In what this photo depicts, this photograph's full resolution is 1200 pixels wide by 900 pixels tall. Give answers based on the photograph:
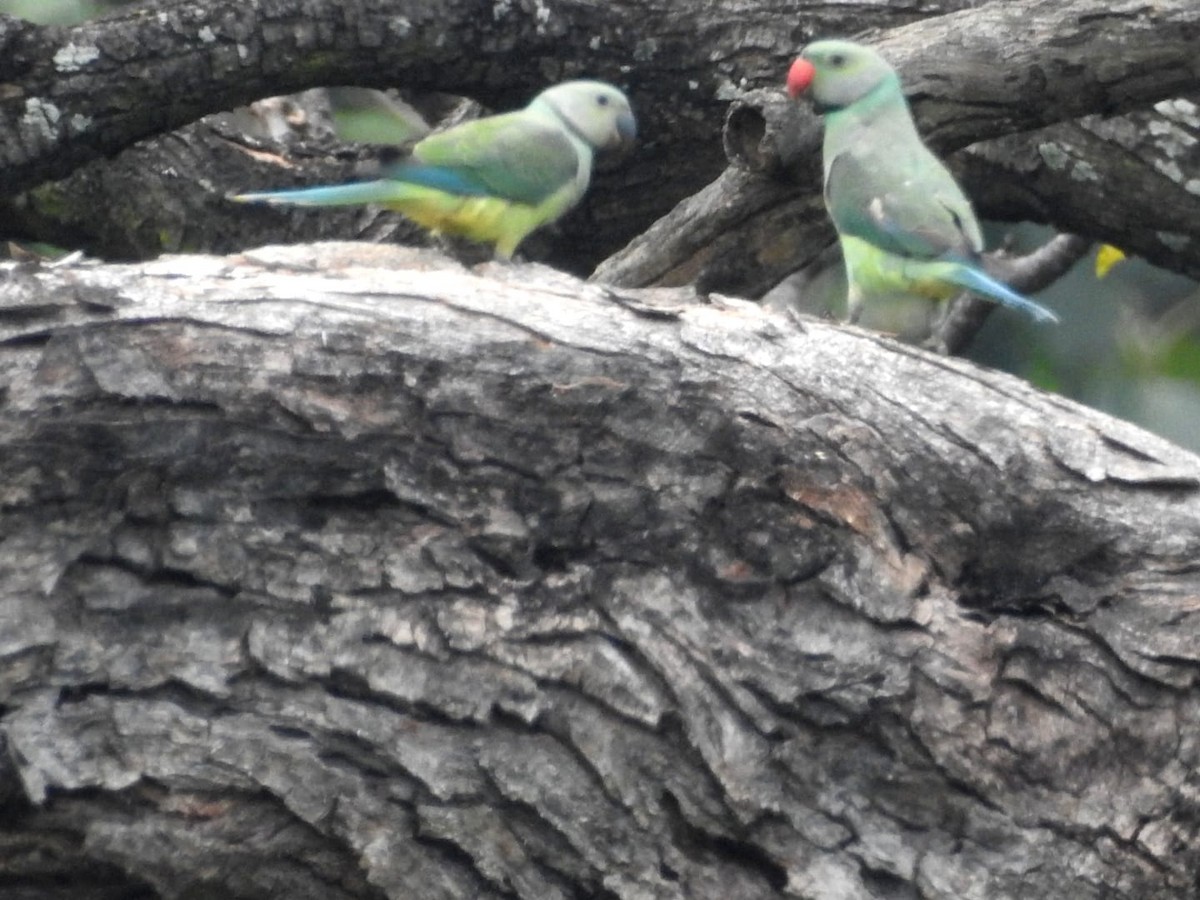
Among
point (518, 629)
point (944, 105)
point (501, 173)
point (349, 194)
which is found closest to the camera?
point (518, 629)

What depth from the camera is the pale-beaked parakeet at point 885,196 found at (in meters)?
3.02

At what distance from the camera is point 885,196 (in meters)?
3.05

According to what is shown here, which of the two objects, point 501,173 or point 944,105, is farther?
point 944,105

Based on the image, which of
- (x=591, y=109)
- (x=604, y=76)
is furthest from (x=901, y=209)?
(x=604, y=76)

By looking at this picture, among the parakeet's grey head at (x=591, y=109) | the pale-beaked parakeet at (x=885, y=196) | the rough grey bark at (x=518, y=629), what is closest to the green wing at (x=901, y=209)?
the pale-beaked parakeet at (x=885, y=196)

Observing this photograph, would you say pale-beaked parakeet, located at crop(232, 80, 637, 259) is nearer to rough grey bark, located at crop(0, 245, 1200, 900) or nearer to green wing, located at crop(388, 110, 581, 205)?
green wing, located at crop(388, 110, 581, 205)

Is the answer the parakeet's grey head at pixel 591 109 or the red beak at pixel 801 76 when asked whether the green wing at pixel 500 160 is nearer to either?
the parakeet's grey head at pixel 591 109

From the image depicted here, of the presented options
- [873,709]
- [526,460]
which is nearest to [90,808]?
[526,460]

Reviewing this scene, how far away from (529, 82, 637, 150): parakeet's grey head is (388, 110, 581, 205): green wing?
10 centimetres

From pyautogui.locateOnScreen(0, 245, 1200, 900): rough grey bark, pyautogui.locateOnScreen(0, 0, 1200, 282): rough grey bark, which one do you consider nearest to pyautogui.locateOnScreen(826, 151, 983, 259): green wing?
pyautogui.locateOnScreen(0, 0, 1200, 282): rough grey bark

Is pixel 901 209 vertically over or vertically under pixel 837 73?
under

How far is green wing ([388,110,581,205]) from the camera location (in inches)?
115

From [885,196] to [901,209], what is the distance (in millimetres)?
37

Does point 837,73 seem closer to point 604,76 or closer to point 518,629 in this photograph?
point 604,76
